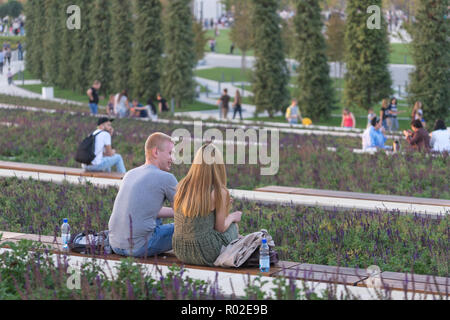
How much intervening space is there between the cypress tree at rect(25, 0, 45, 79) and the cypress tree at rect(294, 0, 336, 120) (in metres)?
12.0

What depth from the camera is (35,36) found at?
40219 millimetres

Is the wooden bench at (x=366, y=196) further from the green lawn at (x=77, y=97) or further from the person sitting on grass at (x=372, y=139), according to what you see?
the green lawn at (x=77, y=97)

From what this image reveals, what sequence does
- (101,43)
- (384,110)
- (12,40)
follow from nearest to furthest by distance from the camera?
1. (384,110)
2. (12,40)
3. (101,43)

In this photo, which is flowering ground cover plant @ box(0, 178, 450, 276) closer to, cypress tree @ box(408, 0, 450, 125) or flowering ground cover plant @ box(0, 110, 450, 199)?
flowering ground cover plant @ box(0, 110, 450, 199)

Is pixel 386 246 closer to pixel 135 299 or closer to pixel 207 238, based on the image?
pixel 207 238

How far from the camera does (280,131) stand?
21438 millimetres

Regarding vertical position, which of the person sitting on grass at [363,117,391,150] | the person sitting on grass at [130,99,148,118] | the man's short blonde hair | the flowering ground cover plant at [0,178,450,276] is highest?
the man's short blonde hair

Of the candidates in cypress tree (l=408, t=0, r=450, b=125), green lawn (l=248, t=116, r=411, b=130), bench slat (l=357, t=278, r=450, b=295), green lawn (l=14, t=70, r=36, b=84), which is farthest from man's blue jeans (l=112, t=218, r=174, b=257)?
green lawn (l=14, t=70, r=36, b=84)

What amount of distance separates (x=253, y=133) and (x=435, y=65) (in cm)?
1285

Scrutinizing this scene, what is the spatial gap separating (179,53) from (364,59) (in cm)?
973

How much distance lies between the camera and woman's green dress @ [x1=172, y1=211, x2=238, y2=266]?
655cm

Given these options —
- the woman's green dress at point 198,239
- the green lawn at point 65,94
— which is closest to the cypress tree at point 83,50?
the green lawn at point 65,94

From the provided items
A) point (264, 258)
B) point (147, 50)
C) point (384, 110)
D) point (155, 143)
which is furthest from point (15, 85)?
point (264, 258)

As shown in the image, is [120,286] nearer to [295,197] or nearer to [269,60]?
[295,197]
